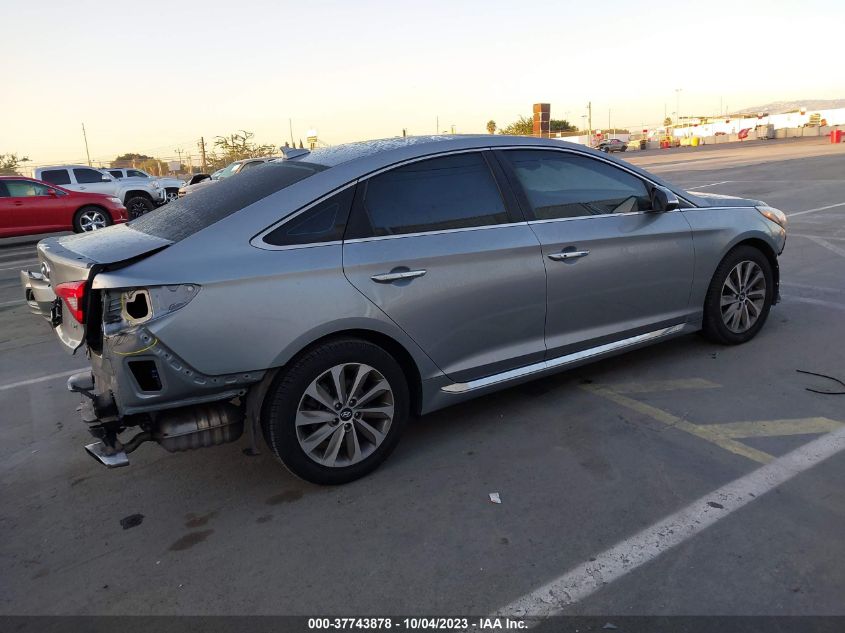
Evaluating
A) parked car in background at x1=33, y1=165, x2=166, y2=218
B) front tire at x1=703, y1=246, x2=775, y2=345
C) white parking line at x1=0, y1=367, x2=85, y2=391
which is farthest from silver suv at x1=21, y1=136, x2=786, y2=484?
parked car in background at x1=33, y1=165, x2=166, y2=218

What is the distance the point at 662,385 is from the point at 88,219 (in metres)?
14.2

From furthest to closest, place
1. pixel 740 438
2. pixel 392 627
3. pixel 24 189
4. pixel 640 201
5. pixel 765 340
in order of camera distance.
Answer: pixel 24 189 → pixel 765 340 → pixel 640 201 → pixel 740 438 → pixel 392 627

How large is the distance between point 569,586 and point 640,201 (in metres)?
2.76

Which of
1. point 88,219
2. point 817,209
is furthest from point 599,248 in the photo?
point 88,219

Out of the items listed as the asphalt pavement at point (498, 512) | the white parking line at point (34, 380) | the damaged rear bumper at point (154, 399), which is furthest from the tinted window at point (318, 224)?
the white parking line at point (34, 380)

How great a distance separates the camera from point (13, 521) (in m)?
3.24

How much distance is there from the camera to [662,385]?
14.3 feet

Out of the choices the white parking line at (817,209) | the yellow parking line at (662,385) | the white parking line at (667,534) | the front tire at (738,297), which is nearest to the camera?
the white parking line at (667,534)

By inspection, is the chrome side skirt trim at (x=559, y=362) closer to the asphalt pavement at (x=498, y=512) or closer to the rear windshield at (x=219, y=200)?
the asphalt pavement at (x=498, y=512)

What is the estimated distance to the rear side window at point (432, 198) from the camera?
135 inches

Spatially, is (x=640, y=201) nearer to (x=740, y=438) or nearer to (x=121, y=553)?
(x=740, y=438)

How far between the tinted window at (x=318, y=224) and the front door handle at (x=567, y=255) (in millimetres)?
1272

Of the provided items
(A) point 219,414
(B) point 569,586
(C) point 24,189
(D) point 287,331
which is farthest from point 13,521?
(C) point 24,189

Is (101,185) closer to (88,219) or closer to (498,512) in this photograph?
(88,219)
